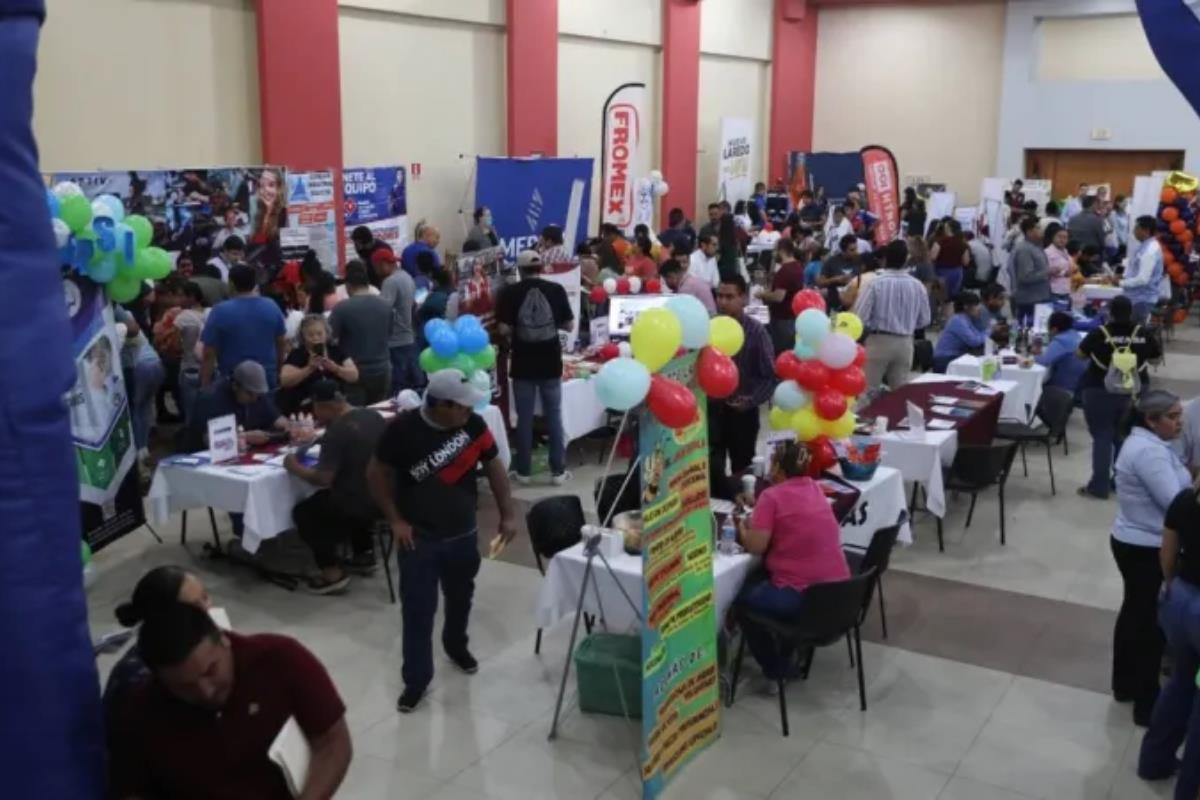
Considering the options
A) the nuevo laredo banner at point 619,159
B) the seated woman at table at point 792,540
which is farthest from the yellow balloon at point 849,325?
the nuevo laredo banner at point 619,159

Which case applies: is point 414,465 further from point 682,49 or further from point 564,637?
point 682,49

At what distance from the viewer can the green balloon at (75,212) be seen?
17.7ft

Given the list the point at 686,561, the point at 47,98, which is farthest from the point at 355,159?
the point at 686,561

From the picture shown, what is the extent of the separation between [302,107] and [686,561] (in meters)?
7.77

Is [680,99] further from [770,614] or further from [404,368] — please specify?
[770,614]

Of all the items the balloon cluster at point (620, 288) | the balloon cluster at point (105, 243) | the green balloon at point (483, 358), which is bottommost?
the green balloon at point (483, 358)

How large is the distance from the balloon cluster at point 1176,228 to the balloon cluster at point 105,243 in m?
11.5

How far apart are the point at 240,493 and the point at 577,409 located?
2745 millimetres

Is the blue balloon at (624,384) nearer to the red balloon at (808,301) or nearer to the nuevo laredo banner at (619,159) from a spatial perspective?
the red balloon at (808,301)

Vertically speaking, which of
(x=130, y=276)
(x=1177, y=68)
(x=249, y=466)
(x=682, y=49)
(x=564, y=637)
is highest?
(x=682, y=49)

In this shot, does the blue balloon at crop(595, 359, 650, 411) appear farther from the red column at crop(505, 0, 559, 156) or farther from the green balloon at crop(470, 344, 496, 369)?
the red column at crop(505, 0, 559, 156)

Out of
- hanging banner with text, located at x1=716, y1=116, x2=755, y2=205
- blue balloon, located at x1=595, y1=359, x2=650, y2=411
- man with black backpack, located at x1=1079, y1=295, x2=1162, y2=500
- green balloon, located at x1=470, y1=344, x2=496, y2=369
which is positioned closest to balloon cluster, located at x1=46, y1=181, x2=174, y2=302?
green balloon, located at x1=470, y1=344, x2=496, y2=369

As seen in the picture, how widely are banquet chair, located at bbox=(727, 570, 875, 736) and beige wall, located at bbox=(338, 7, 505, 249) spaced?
324 inches

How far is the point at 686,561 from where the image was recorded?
4.16m
